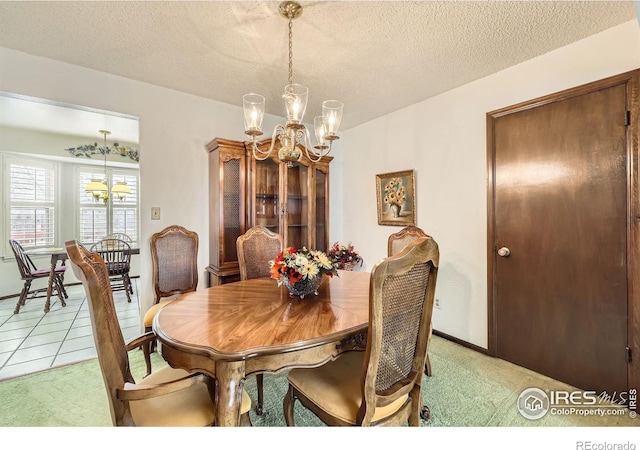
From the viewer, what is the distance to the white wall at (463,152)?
6.39 ft

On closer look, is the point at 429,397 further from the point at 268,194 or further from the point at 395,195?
the point at 268,194

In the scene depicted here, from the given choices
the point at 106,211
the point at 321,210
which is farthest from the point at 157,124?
the point at 106,211

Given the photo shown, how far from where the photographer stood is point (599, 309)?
186cm

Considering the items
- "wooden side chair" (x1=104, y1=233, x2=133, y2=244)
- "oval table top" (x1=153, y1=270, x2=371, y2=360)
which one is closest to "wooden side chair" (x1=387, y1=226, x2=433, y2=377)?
"oval table top" (x1=153, y1=270, x2=371, y2=360)

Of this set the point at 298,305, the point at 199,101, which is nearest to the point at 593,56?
the point at 298,305

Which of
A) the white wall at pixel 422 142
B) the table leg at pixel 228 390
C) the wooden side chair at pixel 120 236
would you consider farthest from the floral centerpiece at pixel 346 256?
the wooden side chair at pixel 120 236

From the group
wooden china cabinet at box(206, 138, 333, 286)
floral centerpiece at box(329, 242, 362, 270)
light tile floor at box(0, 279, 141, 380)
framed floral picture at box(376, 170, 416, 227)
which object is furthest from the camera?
floral centerpiece at box(329, 242, 362, 270)

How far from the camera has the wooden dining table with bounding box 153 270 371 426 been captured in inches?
40.3

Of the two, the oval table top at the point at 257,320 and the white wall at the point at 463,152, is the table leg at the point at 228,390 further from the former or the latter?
the white wall at the point at 463,152

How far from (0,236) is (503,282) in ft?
20.9

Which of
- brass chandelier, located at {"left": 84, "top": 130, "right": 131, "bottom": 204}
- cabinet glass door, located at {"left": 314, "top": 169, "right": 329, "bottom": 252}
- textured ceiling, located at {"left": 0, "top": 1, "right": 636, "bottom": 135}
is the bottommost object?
cabinet glass door, located at {"left": 314, "top": 169, "right": 329, "bottom": 252}

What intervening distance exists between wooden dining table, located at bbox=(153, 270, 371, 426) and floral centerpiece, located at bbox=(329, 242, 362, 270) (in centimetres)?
176

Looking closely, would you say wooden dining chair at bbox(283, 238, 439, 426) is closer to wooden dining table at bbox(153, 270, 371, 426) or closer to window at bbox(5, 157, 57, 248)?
wooden dining table at bbox(153, 270, 371, 426)
